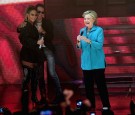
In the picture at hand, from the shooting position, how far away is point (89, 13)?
6062 mm

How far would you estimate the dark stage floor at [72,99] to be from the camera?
7059mm

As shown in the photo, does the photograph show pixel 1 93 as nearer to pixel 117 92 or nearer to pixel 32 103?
pixel 32 103

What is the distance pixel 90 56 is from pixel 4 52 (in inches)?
125

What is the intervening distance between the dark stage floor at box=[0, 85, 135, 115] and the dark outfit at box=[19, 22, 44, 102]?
0.49 meters

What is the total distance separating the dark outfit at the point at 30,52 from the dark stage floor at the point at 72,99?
49 cm

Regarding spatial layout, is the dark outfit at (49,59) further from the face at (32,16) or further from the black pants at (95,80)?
the black pants at (95,80)

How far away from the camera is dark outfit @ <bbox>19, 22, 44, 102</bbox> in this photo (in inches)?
275

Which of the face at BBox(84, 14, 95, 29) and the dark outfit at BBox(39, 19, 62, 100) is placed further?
the dark outfit at BBox(39, 19, 62, 100)

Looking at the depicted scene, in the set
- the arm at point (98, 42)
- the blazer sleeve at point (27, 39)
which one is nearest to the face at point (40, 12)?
the blazer sleeve at point (27, 39)

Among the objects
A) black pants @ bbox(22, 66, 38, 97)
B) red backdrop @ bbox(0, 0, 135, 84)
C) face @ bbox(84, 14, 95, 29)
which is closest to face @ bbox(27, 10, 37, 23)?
black pants @ bbox(22, 66, 38, 97)

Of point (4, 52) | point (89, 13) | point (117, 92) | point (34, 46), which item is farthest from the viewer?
point (4, 52)

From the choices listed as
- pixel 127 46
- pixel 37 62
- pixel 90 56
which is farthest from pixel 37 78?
pixel 127 46

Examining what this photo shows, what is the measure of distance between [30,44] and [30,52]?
0.68 feet

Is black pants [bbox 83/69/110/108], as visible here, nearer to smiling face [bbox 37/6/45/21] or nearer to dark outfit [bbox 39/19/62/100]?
dark outfit [bbox 39/19/62/100]
